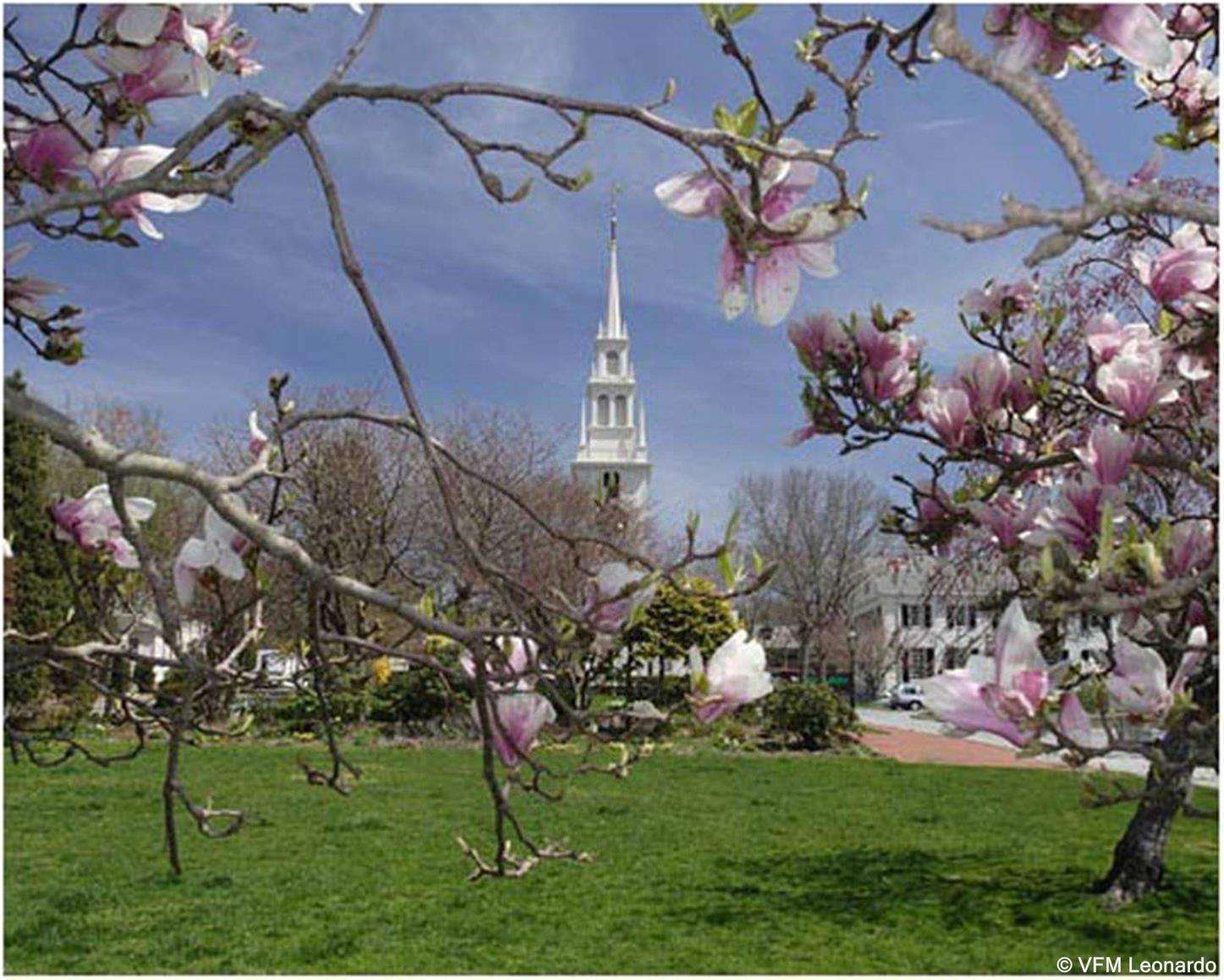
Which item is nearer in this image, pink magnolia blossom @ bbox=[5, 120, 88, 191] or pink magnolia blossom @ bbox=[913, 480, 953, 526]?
pink magnolia blossom @ bbox=[5, 120, 88, 191]

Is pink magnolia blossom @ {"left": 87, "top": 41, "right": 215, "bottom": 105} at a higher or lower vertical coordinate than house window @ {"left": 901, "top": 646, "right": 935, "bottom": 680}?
higher

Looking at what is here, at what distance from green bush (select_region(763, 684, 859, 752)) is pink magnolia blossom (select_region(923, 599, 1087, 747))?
13183 mm

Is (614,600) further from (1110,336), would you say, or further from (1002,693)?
(1110,336)

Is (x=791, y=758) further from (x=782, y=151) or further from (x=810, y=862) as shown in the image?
(x=782, y=151)

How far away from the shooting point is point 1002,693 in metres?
1.13

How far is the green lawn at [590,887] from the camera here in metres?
4.67

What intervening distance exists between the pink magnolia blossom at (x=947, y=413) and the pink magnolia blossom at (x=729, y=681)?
1128mm

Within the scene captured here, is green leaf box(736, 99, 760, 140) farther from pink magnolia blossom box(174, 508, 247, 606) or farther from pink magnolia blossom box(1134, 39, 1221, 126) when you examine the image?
pink magnolia blossom box(1134, 39, 1221, 126)

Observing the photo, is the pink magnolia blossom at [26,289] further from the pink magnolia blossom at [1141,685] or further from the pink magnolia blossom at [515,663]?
the pink magnolia blossom at [1141,685]

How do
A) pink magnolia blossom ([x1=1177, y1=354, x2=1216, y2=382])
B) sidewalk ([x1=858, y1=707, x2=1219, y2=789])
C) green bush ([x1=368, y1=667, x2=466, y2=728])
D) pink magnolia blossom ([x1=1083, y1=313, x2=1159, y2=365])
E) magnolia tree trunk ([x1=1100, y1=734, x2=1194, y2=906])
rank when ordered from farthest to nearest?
green bush ([x1=368, y1=667, x2=466, y2=728]), sidewalk ([x1=858, y1=707, x2=1219, y2=789]), magnolia tree trunk ([x1=1100, y1=734, x2=1194, y2=906]), pink magnolia blossom ([x1=1083, y1=313, x2=1159, y2=365]), pink magnolia blossom ([x1=1177, y1=354, x2=1216, y2=382])

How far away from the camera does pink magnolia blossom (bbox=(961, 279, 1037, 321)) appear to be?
2.47 meters

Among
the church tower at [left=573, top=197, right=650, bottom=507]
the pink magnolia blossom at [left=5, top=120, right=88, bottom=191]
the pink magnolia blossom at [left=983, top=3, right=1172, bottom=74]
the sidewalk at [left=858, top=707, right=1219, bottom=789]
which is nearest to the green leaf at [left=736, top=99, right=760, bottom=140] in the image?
the pink magnolia blossom at [left=983, top=3, right=1172, bottom=74]

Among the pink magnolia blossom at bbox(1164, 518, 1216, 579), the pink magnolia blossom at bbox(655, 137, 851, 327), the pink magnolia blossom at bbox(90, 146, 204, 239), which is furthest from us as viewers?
the pink magnolia blossom at bbox(1164, 518, 1216, 579)

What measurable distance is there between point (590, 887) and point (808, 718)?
8518 mm
